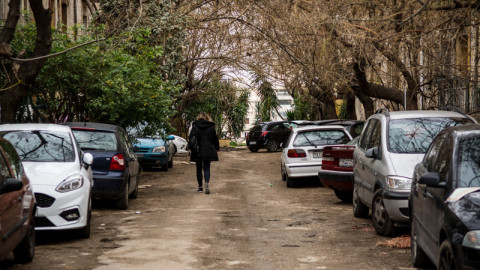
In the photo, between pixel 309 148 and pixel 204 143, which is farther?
pixel 309 148

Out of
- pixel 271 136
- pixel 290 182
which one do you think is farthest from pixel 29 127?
pixel 271 136

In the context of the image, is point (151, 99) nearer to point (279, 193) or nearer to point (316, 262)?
point (279, 193)

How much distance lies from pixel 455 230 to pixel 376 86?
15312 millimetres

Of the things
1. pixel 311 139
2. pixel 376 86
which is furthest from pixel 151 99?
pixel 376 86

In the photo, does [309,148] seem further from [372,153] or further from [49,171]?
[49,171]

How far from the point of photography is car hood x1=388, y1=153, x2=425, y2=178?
10195mm

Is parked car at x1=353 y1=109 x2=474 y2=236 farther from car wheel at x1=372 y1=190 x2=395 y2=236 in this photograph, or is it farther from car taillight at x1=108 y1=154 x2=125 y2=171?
car taillight at x1=108 y1=154 x2=125 y2=171

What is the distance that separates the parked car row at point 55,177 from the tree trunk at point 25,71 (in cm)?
Answer: 135

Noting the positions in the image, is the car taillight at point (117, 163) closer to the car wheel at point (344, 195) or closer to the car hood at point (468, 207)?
the car wheel at point (344, 195)

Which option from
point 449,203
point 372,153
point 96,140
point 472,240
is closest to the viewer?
point 472,240

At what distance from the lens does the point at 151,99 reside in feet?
65.5

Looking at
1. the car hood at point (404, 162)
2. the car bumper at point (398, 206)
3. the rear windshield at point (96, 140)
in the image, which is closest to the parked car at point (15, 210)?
the car bumper at point (398, 206)

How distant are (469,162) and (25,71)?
34.9 feet

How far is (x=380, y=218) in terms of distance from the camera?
34.8 feet
